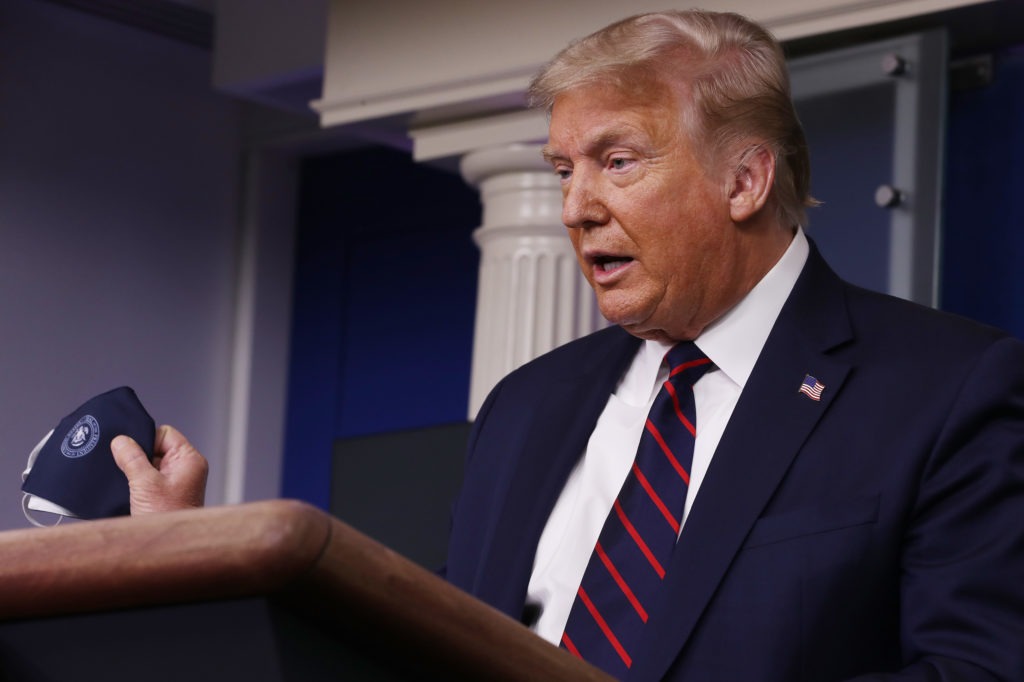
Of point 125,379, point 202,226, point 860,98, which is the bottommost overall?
point 125,379

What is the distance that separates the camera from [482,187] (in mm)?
2988

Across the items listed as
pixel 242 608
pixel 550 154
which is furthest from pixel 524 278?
pixel 242 608

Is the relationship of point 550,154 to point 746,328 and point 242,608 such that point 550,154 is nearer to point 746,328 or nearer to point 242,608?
point 746,328

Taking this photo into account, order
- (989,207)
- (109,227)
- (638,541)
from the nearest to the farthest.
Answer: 1. (638,541)
2. (989,207)
3. (109,227)

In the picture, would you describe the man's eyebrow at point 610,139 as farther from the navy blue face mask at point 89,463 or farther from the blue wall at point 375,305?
the blue wall at point 375,305

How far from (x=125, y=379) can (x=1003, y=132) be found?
7.55 feet

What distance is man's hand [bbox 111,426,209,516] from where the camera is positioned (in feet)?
3.82

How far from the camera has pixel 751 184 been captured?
1.47m

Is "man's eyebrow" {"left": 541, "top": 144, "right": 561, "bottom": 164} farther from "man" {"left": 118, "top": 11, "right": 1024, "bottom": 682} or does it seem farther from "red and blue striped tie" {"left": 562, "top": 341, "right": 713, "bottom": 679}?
"red and blue striped tie" {"left": 562, "top": 341, "right": 713, "bottom": 679}

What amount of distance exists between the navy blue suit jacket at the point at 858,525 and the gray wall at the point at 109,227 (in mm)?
2591

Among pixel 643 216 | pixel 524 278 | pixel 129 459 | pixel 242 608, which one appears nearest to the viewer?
pixel 242 608

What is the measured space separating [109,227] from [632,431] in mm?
2705

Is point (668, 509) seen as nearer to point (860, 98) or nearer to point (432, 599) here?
point (432, 599)

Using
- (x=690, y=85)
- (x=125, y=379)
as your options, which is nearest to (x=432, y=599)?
(x=690, y=85)
